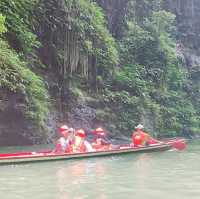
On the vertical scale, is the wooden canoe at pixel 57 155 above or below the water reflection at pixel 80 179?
above

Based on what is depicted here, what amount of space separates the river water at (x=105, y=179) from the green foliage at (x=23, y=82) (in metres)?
3.93

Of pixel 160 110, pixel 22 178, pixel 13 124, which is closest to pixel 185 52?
pixel 160 110

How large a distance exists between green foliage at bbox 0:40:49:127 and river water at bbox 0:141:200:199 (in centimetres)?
393

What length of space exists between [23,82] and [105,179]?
739 centimetres

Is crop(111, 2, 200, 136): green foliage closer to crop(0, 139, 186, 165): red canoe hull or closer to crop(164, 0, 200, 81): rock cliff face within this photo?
crop(164, 0, 200, 81): rock cliff face

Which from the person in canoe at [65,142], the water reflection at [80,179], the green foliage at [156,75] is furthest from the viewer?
the green foliage at [156,75]

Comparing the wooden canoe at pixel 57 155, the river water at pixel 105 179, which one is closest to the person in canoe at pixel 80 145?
the wooden canoe at pixel 57 155

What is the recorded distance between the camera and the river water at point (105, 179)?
8.58 meters

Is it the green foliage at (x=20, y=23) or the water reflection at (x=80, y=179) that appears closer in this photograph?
the water reflection at (x=80, y=179)

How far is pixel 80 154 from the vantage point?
14164 mm

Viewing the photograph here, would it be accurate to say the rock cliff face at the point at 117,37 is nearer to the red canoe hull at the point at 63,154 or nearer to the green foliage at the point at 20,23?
the green foliage at the point at 20,23

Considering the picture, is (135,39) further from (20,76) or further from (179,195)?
(179,195)

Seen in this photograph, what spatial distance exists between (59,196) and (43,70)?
11945mm

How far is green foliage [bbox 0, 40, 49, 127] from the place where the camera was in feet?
52.9
